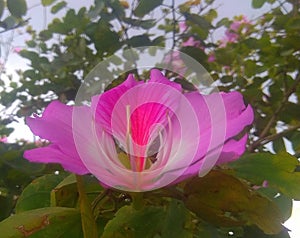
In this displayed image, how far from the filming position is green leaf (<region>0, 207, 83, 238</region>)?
404 millimetres

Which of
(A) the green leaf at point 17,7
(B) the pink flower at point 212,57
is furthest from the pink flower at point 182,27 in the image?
(A) the green leaf at point 17,7

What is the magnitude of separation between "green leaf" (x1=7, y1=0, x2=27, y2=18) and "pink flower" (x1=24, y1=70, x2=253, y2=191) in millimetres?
848

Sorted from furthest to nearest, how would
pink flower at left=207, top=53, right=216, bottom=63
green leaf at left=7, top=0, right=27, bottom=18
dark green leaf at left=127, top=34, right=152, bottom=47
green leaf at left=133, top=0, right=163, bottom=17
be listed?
pink flower at left=207, top=53, right=216, bottom=63
dark green leaf at left=127, top=34, right=152, bottom=47
green leaf at left=133, top=0, right=163, bottom=17
green leaf at left=7, top=0, right=27, bottom=18

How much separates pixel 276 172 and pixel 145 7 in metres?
0.98

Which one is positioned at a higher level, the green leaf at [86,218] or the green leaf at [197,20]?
the green leaf at [86,218]

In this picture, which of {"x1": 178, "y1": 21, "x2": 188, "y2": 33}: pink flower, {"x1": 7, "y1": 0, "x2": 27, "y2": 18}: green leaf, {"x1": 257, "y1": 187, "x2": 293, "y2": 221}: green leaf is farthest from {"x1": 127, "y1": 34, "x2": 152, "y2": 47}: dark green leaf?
{"x1": 257, "y1": 187, "x2": 293, "y2": 221}: green leaf

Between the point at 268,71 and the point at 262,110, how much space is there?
12 centimetres

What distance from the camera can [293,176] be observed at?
46cm

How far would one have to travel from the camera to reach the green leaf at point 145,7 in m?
1.33

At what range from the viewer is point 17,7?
48.4 inches

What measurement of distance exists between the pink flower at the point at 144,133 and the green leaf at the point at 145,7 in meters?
0.91

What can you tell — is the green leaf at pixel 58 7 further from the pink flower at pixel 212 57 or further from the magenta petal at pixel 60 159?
the magenta petal at pixel 60 159

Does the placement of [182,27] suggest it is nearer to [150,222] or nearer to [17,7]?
[17,7]

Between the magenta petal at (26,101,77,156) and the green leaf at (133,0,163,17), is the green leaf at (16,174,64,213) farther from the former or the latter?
the green leaf at (133,0,163,17)
